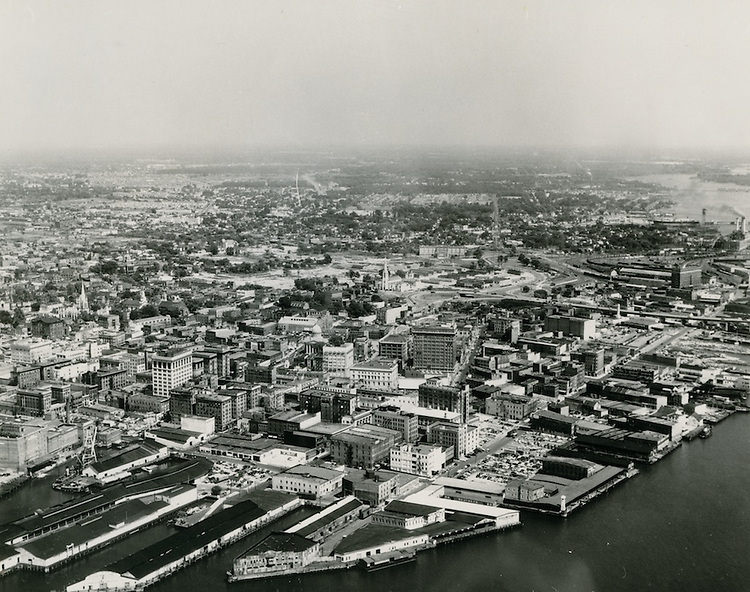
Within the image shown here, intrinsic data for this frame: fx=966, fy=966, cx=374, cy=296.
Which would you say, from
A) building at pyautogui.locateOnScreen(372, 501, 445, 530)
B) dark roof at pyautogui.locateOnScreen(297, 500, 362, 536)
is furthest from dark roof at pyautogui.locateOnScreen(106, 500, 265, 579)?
building at pyautogui.locateOnScreen(372, 501, 445, 530)

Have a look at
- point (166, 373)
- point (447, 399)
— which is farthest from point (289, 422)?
point (166, 373)

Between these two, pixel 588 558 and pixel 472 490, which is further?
pixel 472 490

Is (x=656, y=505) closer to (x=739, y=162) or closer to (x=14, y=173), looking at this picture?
(x=739, y=162)

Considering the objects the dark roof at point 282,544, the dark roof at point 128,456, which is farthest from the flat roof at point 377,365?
the dark roof at point 282,544

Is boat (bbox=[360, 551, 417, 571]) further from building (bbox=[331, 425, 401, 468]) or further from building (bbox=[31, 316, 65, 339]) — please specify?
building (bbox=[31, 316, 65, 339])

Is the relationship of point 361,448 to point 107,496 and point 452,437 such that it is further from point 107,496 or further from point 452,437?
point 107,496

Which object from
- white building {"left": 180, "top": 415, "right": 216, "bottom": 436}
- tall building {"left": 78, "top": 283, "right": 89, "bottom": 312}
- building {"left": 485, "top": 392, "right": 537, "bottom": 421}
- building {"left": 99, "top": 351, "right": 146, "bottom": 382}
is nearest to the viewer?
white building {"left": 180, "top": 415, "right": 216, "bottom": 436}
